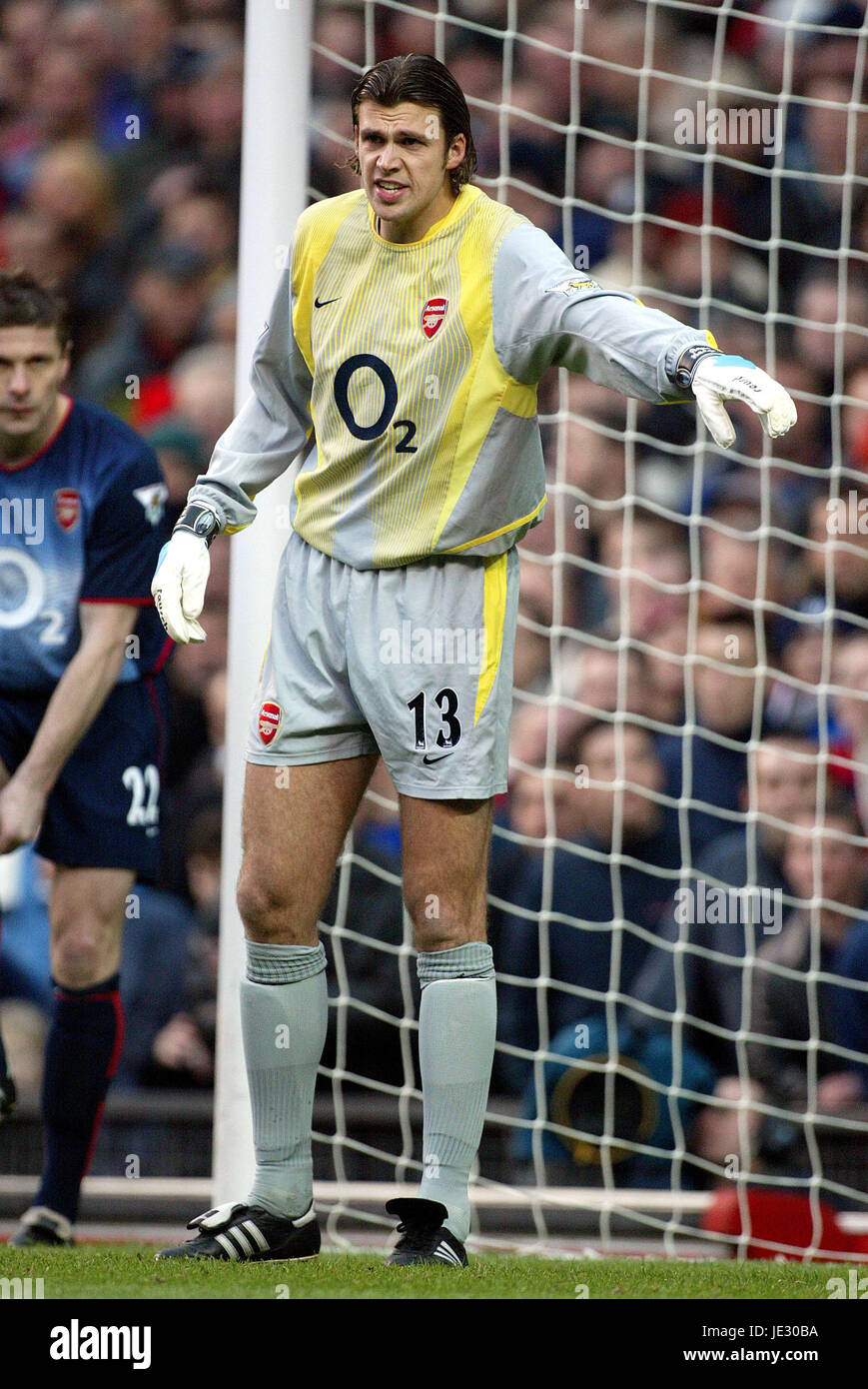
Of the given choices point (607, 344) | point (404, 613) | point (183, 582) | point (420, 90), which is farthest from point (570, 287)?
point (183, 582)

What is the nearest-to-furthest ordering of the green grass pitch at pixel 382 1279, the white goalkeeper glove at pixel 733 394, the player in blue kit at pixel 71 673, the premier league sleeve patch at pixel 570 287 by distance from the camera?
1. the white goalkeeper glove at pixel 733 394
2. the green grass pitch at pixel 382 1279
3. the premier league sleeve patch at pixel 570 287
4. the player in blue kit at pixel 71 673

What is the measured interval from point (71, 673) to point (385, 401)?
1199mm

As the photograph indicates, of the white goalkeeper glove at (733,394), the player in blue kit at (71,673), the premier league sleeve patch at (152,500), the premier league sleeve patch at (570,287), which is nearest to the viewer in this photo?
the white goalkeeper glove at (733,394)

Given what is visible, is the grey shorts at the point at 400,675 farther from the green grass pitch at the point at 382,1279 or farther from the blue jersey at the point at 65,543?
the blue jersey at the point at 65,543

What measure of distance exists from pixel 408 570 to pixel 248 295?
3.67ft

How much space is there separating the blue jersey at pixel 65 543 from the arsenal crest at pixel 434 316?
123 cm

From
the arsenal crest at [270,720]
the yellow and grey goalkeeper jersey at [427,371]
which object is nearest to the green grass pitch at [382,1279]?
the arsenal crest at [270,720]

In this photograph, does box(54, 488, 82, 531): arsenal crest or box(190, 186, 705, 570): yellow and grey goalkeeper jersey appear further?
box(54, 488, 82, 531): arsenal crest

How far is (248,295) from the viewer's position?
144 inches

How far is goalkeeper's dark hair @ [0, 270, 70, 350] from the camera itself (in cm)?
373

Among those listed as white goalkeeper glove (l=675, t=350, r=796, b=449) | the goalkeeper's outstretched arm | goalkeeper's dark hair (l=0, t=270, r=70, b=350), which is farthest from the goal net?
white goalkeeper glove (l=675, t=350, r=796, b=449)

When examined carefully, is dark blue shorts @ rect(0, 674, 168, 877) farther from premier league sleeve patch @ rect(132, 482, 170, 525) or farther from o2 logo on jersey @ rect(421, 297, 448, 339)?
o2 logo on jersey @ rect(421, 297, 448, 339)

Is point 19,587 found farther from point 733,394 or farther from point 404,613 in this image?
point 733,394

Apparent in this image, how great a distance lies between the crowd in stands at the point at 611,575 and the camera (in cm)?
460
